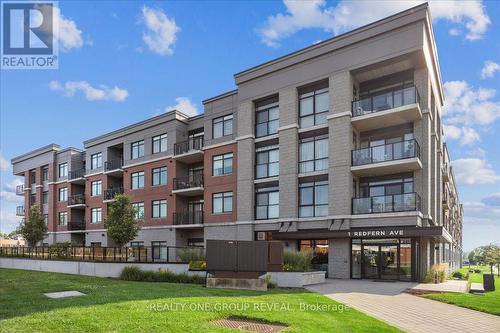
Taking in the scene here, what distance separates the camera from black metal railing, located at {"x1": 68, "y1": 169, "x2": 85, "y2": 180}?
45909mm

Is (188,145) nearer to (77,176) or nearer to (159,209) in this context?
(159,209)

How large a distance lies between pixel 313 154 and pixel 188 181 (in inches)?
509

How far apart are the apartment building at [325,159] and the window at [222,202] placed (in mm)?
79

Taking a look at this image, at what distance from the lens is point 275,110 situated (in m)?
29.3

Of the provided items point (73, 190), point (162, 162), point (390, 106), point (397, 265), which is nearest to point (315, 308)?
point (397, 265)

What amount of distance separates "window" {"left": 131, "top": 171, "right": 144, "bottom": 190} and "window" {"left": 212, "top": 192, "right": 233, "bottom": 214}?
31.9ft

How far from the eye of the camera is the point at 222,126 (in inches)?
1281

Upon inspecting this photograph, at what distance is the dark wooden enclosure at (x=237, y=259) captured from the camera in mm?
17266

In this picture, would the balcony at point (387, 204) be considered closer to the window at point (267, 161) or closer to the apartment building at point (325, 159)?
the apartment building at point (325, 159)

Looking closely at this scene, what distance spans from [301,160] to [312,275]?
9646mm

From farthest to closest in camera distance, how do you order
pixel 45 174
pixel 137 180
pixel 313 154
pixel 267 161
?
pixel 45 174
pixel 137 180
pixel 267 161
pixel 313 154

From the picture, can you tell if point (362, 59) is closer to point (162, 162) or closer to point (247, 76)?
point (247, 76)

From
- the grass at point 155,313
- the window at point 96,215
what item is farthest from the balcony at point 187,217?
the grass at point 155,313

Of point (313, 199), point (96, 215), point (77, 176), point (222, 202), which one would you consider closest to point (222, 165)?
point (222, 202)
